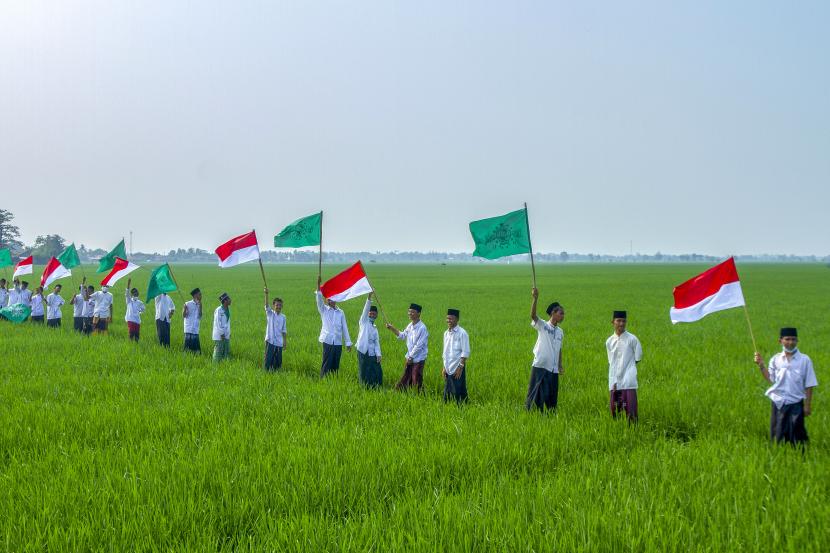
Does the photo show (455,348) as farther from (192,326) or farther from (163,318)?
(163,318)

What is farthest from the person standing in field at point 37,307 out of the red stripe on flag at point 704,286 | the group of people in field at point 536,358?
the red stripe on flag at point 704,286

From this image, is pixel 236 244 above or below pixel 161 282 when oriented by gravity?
above

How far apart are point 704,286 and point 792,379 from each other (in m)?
1.62

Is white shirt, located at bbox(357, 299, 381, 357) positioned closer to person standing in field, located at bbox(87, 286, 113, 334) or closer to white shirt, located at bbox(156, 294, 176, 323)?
white shirt, located at bbox(156, 294, 176, 323)

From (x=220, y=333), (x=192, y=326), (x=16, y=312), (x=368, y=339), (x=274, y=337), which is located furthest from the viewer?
(x=16, y=312)

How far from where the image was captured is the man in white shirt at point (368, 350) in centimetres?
1052

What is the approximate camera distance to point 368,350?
10.6 m

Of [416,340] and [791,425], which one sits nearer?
[791,425]

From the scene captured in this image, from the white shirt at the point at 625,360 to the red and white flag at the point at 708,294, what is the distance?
61 centimetres

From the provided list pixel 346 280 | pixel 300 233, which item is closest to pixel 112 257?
pixel 300 233

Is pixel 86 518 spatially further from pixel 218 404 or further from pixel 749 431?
pixel 749 431

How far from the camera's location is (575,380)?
37.4 feet

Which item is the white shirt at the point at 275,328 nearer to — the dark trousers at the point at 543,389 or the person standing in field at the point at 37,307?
the dark trousers at the point at 543,389

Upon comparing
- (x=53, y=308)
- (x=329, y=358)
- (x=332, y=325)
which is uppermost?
(x=332, y=325)
